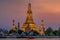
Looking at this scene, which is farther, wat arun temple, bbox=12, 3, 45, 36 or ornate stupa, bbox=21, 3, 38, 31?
ornate stupa, bbox=21, 3, 38, 31

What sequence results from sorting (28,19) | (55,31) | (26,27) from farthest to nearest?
1. (28,19)
2. (26,27)
3. (55,31)

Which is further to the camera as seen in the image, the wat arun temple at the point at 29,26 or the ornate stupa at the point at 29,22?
the ornate stupa at the point at 29,22

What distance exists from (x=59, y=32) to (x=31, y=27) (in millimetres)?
2061

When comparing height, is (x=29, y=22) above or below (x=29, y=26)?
above

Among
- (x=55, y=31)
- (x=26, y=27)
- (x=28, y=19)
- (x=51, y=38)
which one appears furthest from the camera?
(x=28, y=19)

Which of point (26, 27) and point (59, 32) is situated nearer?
point (59, 32)

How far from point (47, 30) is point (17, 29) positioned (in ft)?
4.35

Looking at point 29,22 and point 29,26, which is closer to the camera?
point 29,26

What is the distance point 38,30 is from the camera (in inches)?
395

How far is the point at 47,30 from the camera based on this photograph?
9.40 m

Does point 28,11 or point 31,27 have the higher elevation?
point 28,11

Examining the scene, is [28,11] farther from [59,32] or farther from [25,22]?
[59,32]

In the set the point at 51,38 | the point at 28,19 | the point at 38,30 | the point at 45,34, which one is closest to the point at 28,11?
the point at 28,19

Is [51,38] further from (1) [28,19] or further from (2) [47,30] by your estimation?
(1) [28,19]
